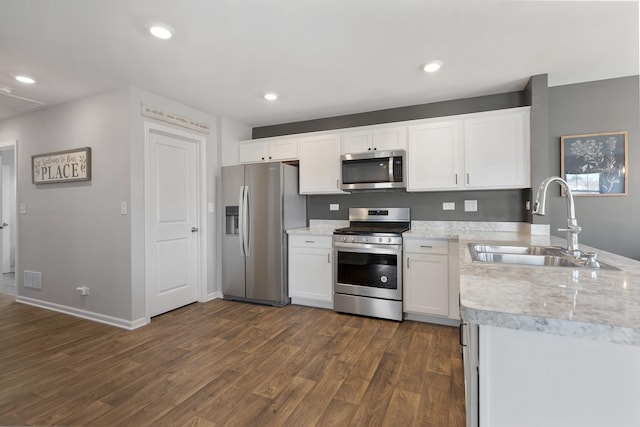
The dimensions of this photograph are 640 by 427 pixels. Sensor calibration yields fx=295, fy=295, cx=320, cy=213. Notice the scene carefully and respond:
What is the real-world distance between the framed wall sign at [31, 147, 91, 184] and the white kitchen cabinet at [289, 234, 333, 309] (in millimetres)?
2316

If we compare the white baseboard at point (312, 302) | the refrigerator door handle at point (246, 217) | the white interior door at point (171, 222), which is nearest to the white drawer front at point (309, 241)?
the refrigerator door handle at point (246, 217)

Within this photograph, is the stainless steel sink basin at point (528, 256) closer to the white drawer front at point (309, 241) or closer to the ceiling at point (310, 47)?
the ceiling at point (310, 47)

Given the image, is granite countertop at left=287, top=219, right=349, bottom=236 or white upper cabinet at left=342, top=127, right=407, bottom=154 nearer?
white upper cabinet at left=342, top=127, right=407, bottom=154

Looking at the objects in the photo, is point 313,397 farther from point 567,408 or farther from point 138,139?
point 138,139

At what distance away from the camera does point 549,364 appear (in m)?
0.72

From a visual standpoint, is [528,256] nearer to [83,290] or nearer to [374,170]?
[374,170]

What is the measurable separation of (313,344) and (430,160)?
2.20 meters

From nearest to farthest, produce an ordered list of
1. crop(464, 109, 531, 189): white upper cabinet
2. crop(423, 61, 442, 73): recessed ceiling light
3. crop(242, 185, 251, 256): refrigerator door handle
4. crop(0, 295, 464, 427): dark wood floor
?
crop(0, 295, 464, 427): dark wood floor
crop(423, 61, 442, 73): recessed ceiling light
crop(464, 109, 531, 189): white upper cabinet
crop(242, 185, 251, 256): refrigerator door handle

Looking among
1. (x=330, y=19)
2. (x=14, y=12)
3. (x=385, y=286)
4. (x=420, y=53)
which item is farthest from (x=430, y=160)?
(x=14, y=12)

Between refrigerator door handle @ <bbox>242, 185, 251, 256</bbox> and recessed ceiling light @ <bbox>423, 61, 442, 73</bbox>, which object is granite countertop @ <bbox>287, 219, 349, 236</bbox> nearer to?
refrigerator door handle @ <bbox>242, 185, 251, 256</bbox>

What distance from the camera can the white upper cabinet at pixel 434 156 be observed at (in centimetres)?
307

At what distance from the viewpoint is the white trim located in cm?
288

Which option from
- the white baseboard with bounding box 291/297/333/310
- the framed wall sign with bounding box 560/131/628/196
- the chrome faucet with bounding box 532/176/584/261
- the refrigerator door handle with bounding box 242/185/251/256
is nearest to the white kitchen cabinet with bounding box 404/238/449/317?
the white baseboard with bounding box 291/297/333/310

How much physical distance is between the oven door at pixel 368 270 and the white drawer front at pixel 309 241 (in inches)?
5.2
